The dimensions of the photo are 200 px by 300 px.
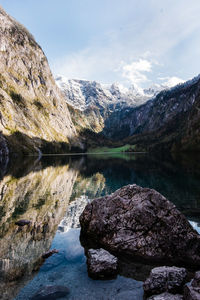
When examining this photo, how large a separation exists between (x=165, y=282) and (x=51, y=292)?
20.8 ft

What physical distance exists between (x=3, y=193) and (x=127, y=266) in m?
29.2

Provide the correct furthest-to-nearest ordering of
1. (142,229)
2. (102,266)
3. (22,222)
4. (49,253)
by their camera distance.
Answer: (22,222) < (142,229) < (49,253) < (102,266)

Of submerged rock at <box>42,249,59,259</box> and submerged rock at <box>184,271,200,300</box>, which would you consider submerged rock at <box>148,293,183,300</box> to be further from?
submerged rock at <box>42,249,59,259</box>

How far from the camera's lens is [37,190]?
39688mm

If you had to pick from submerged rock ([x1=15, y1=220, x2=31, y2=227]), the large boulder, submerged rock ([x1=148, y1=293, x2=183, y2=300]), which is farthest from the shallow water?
the large boulder

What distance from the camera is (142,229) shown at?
16.3 m

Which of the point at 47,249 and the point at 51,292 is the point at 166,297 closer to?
the point at 51,292

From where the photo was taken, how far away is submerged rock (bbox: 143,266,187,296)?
413 inches

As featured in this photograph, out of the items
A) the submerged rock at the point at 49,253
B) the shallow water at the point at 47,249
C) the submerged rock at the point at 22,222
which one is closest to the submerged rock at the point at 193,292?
the shallow water at the point at 47,249

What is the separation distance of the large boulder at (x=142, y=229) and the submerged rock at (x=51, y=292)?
5902mm

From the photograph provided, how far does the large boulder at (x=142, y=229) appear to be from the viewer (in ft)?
Answer: 49.0

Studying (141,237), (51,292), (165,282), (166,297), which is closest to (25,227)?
(51,292)

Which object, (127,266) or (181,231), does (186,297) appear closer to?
(127,266)

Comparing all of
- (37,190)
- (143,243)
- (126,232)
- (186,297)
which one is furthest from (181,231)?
(37,190)
